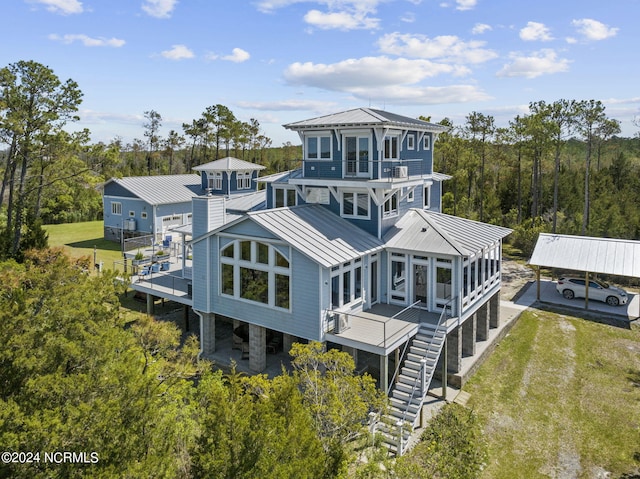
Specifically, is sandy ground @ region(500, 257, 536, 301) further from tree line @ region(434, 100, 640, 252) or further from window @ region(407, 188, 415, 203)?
window @ region(407, 188, 415, 203)

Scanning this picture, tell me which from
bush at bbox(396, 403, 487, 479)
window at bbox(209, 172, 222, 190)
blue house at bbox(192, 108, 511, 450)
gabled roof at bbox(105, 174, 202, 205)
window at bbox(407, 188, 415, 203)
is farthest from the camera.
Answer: window at bbox(209, 172, 222, 190)

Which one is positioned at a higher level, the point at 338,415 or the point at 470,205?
the point at 470,205

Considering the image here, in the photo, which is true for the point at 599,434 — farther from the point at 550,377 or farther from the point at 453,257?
the point at 453,257

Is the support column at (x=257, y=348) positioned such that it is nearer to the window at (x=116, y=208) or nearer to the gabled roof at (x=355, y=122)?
the gabled roof at (x=355, y=122)

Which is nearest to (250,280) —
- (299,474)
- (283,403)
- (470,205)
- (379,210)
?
(379,210)

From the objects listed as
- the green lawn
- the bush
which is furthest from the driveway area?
the green lawn

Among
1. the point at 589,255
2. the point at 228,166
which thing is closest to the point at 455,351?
the point at 589,255

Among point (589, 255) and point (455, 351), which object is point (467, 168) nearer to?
point (589, 255)
